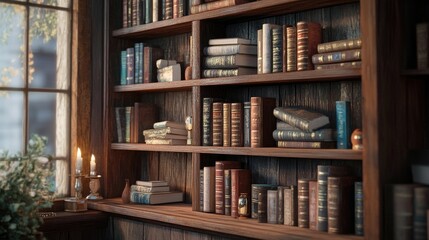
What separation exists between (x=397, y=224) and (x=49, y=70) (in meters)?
2.53

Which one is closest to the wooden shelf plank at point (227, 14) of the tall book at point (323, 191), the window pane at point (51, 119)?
the window pane at point (51, 119)

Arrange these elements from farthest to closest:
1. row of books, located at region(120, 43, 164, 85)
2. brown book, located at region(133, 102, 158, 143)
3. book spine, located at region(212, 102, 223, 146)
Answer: brown book, located at region(133, 102, 158, 143) → row of books, located at region(120, 43, 164, 85) → book spine, located at region(212, 102, 223, 146)

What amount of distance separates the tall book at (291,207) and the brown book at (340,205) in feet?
0.81

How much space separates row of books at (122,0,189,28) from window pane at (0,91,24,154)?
0.86 meters

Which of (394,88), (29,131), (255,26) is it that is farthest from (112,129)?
(394,88)

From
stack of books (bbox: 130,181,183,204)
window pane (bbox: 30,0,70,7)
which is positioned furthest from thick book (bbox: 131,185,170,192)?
window pane (bbox: 30,0,70,7)

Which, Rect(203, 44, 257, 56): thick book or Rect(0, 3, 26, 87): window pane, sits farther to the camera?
Rect(0, 3, 26, 87): window pane

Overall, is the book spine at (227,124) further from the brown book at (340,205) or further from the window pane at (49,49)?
the window pane at (49,49)

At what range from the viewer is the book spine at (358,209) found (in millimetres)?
2697

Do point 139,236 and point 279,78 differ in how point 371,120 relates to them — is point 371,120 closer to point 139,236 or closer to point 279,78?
point 279,78

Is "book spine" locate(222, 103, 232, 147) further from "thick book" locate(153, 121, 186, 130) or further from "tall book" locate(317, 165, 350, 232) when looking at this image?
"tall book" locate(317, 165, 350, 232)

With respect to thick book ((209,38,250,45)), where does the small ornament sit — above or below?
below

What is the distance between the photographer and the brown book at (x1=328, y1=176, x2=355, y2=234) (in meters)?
2.76

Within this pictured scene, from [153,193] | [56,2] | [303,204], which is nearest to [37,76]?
[56,2]
